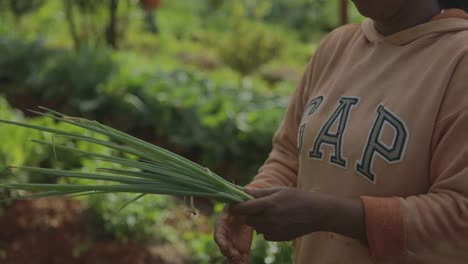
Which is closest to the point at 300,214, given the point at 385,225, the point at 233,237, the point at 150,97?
the point at 385,225

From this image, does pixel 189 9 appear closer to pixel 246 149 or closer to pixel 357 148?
pixel 246 149

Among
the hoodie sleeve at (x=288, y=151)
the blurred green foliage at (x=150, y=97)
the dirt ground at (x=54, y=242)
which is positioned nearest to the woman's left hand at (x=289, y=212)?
the hoodie sleeve at (x=288, y=151)

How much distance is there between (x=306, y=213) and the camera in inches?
58.6

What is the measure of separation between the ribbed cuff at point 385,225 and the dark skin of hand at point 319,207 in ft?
0.06

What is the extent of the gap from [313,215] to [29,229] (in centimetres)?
292

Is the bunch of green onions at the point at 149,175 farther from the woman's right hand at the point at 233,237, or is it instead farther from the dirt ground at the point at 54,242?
the dirt ground at the point at 54,242

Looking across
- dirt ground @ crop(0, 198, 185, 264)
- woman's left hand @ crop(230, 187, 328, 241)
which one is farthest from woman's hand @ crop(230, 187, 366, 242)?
dirt ground @ crop(0, 198, 185, 264)

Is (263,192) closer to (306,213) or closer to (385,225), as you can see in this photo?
(306,213)

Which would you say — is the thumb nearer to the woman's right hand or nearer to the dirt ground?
the woman's right hand

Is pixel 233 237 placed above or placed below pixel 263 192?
below

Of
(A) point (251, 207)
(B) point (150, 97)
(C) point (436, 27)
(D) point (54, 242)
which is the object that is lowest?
(D) point (54, 242)

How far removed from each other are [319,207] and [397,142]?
0.62 ft

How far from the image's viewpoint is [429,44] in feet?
5.08

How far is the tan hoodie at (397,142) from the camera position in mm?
1455
